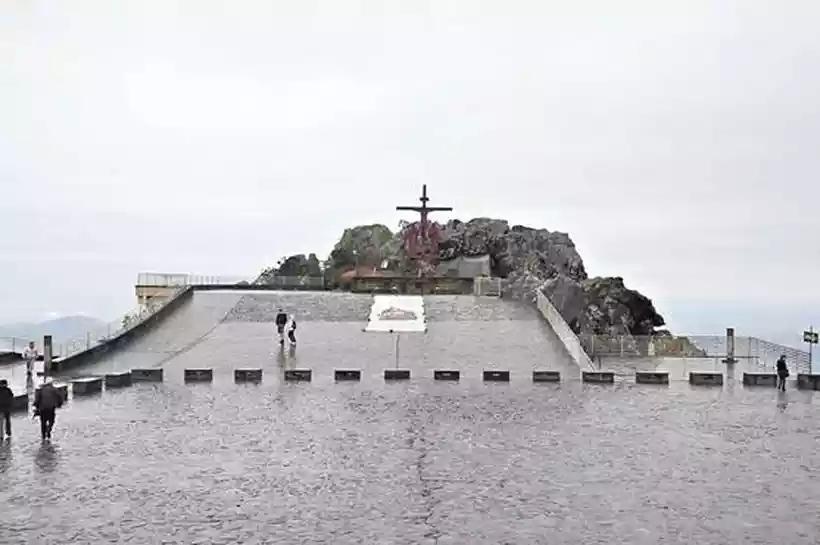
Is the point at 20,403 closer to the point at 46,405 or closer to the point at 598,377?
the point at 46,405

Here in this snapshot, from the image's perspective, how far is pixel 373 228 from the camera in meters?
90.4

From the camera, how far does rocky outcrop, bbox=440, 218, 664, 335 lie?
46125 mm

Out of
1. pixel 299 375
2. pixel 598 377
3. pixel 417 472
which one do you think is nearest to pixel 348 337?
pixel 299 375

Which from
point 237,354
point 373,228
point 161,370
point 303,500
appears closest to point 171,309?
point 237,354

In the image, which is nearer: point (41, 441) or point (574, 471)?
point (574, 471)

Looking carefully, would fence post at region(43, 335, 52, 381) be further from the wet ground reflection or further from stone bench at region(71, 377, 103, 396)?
the wet ground reflection

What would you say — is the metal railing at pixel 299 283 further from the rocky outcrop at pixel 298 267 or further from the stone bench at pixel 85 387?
the stone bench at pixel 85 387

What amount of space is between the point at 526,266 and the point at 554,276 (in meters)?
6.61

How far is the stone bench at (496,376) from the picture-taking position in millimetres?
28203

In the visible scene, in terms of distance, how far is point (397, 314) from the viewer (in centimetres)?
4234

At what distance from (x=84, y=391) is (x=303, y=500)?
13.7 metres

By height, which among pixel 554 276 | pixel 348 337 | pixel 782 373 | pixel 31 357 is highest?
pixel 554 276

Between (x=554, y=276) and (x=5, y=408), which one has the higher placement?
(x=554, y=276)

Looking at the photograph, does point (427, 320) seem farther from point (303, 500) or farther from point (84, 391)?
point (303, 500)
